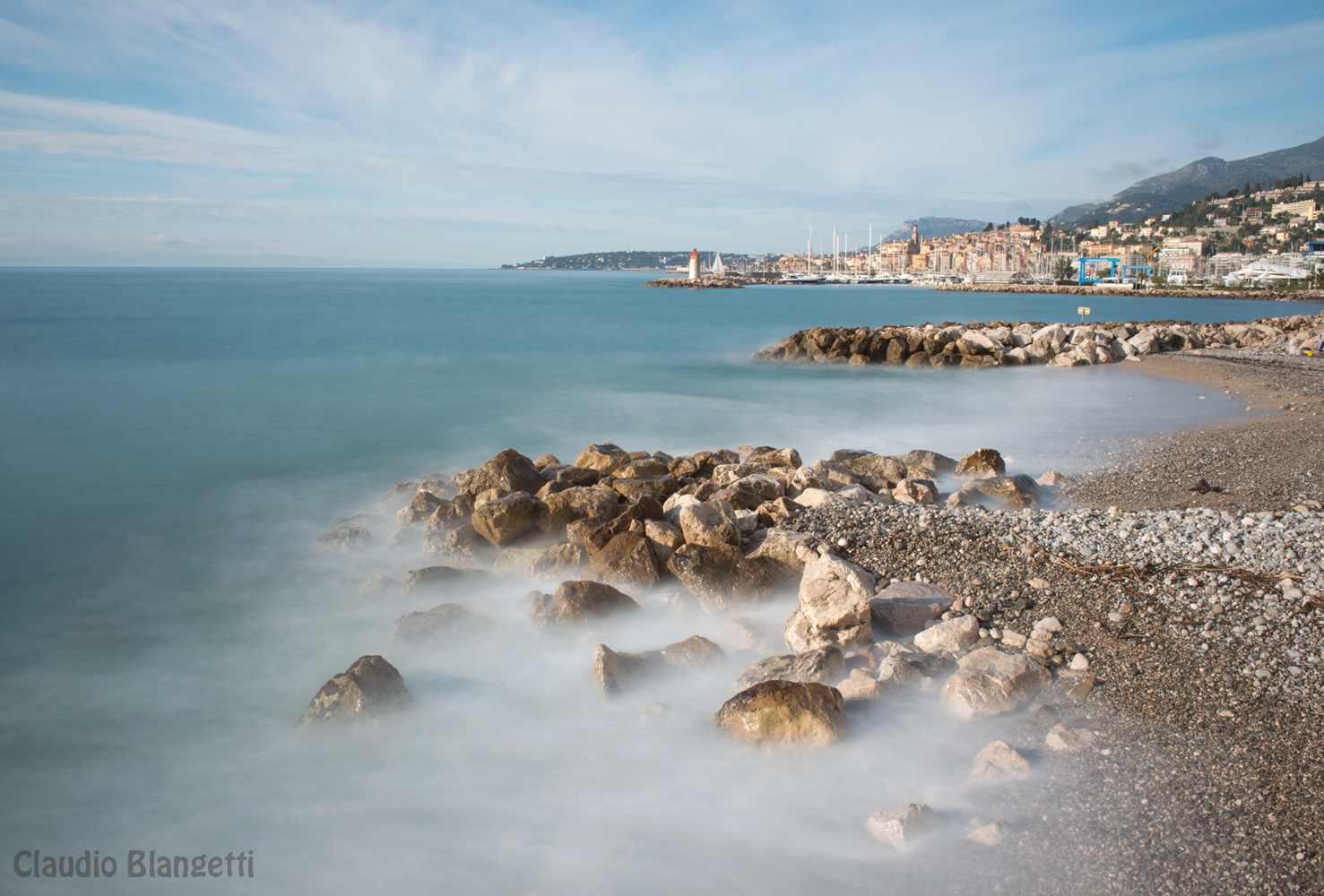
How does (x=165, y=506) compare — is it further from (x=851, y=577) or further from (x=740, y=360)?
(x=740, y=360)

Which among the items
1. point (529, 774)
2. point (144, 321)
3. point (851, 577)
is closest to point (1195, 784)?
point (851, 577)

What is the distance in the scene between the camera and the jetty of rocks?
21031mm

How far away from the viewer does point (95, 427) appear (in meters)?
13.0

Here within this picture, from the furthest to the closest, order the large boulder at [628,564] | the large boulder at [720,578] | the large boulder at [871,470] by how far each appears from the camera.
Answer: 1. the large boulder at [871,470]
2. the large boulder at [628,564]
3. the large boulder at [720,578]

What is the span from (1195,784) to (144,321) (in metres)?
41.8

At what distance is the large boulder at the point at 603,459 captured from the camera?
9002 mm

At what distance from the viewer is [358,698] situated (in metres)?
4.26

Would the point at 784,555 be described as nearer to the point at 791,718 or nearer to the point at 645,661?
the point at 645,661

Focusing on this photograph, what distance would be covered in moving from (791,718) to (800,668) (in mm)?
536

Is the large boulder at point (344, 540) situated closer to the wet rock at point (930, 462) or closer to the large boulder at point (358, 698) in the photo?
the large boulder at point (358, 698)

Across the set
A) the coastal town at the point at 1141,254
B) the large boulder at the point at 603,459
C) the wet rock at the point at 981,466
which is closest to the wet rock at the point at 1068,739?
the wet rock at the point at 981,466

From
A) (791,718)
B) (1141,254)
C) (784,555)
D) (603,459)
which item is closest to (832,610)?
(791,718)

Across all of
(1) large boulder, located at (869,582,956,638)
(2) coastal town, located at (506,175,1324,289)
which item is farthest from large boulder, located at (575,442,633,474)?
(2) coastal town, located at (506,175,1324,289)

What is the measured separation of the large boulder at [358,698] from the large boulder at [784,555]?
270cm
